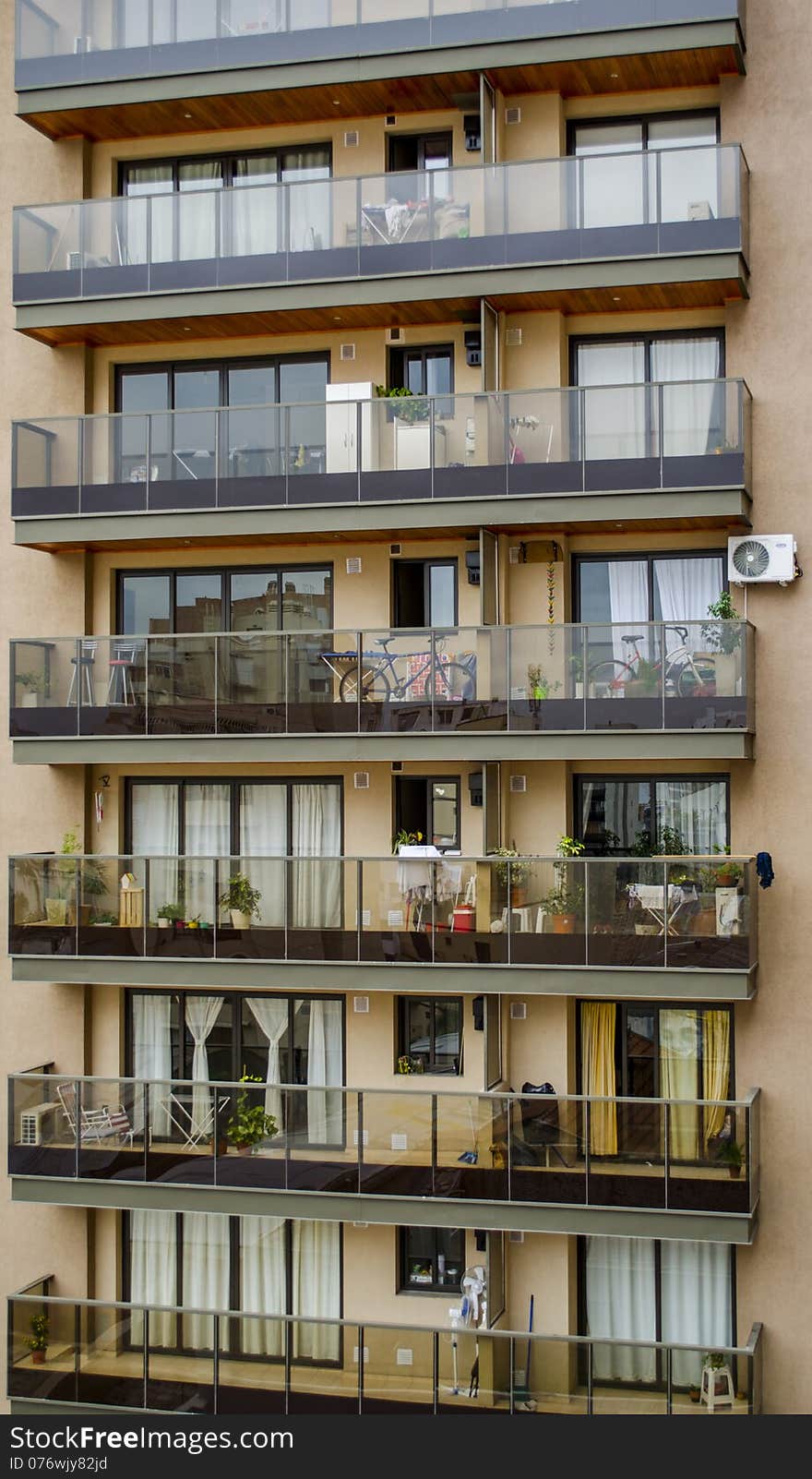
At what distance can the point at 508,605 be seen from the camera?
719 inches

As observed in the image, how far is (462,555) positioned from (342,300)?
3078 mm

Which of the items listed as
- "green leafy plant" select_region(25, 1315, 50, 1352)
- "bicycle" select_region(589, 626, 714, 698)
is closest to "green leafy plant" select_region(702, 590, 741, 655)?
"bicycle" select_region(589, 626, 714, 698)

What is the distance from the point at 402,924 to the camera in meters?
17.1

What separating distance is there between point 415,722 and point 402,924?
214 cm

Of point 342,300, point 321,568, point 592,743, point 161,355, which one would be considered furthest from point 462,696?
point 161,355

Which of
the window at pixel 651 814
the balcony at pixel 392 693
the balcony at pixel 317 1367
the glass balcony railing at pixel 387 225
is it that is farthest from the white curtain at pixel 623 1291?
the glass balcony railing at pixel 387 225

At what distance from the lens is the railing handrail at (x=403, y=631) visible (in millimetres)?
16719

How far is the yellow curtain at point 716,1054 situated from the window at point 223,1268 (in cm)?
443

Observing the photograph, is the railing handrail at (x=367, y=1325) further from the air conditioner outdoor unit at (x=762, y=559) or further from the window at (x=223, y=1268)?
the air conditioner outdoor unit at (x=762, y=559)

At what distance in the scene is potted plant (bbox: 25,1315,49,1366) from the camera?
1744 centimetres

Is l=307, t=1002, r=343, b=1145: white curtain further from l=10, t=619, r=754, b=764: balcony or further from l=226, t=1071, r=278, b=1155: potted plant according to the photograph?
l=10, t=619, r=754, b=764: balcony

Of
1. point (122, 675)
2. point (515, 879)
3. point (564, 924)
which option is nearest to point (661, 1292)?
point (564, 924)

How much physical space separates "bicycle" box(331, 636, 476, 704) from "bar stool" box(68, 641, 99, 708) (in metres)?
2.69

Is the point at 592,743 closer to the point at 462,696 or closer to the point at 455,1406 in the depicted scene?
the point at 462,696
